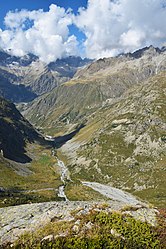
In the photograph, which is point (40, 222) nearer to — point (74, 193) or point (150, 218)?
point (150, 218)

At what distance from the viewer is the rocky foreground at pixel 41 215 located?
Result: 18.5m

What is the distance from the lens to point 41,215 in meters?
19.8

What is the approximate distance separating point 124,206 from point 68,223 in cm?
401

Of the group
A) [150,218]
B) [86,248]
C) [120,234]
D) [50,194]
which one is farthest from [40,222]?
[50,194]

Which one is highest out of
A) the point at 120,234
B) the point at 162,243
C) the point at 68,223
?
the point at 68,223

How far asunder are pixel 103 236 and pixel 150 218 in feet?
11.6

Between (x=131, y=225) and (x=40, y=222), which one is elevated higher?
(x=40, y=222)

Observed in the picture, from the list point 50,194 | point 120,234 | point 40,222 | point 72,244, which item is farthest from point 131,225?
point 50,194

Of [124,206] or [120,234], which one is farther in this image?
[124,206]

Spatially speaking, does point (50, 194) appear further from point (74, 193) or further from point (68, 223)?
point (68, 223)

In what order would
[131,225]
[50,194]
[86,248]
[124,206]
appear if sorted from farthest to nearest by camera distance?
[50,194] → [124,206] → [131,225] → [86,248]

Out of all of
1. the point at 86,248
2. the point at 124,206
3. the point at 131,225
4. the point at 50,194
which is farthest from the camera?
the point at 50,194

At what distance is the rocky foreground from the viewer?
1855 centimetres

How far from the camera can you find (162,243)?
17.3 metres
